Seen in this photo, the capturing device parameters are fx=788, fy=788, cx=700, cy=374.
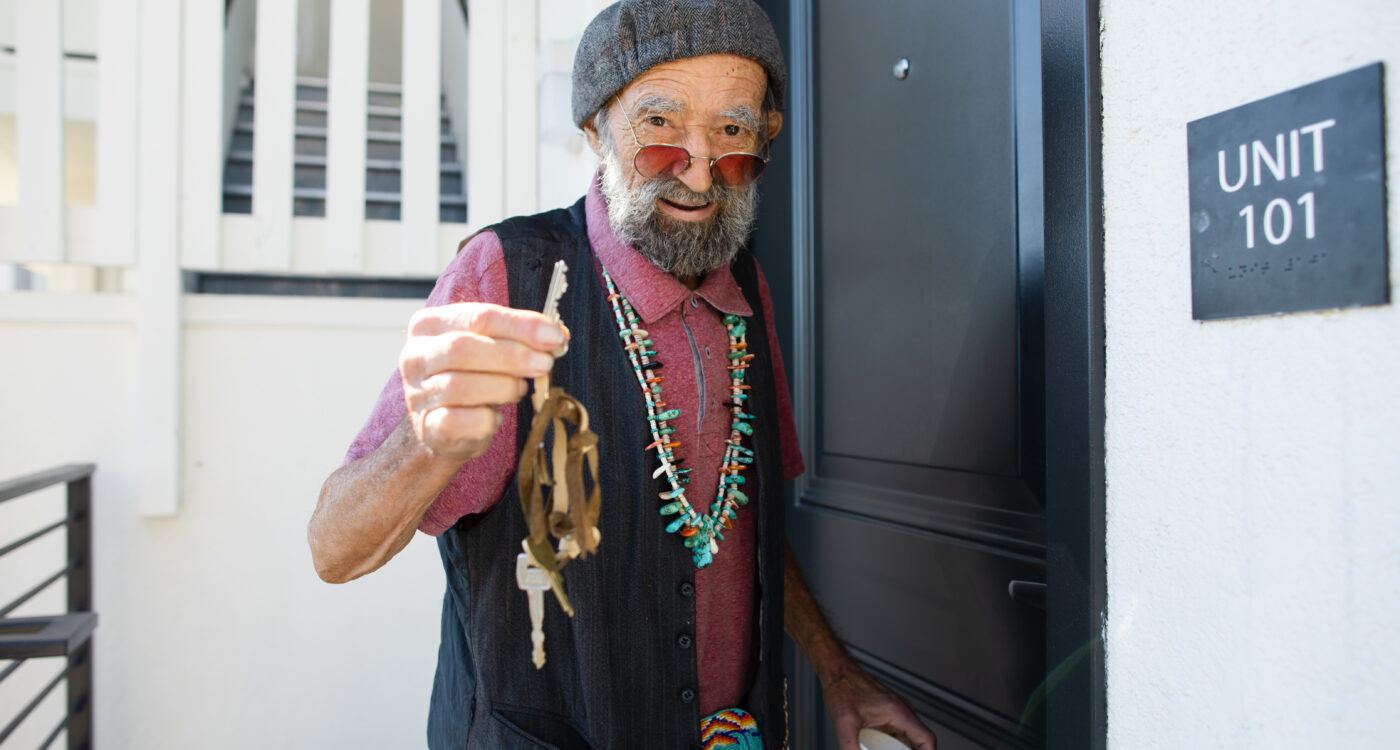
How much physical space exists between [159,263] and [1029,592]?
2821 millimetres

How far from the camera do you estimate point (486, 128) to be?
296 centimetres

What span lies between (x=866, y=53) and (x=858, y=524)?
1042mm

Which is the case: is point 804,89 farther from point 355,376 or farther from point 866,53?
point 355,376

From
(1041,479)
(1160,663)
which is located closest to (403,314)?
(1041,479)

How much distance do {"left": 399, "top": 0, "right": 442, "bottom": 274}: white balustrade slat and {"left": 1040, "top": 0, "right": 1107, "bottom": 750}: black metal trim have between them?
2.41m

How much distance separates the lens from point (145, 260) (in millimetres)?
2648

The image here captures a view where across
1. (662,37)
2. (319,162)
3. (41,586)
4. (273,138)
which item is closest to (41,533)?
(41,586)

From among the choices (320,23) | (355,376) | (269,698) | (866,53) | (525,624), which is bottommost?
(269,698)

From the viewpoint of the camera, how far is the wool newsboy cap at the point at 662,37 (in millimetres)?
1256

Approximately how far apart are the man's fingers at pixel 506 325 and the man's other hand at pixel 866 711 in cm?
97

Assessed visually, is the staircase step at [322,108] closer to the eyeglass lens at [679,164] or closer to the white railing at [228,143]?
the white railing at [228,143]

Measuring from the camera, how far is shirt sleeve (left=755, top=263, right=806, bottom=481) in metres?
1.55

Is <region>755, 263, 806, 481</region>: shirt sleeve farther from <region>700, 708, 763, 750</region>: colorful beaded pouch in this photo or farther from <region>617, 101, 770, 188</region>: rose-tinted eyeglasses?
<region>700, 708, 763, 750</region>: colorful beaded pouch

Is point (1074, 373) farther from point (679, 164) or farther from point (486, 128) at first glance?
point (486, 128)
